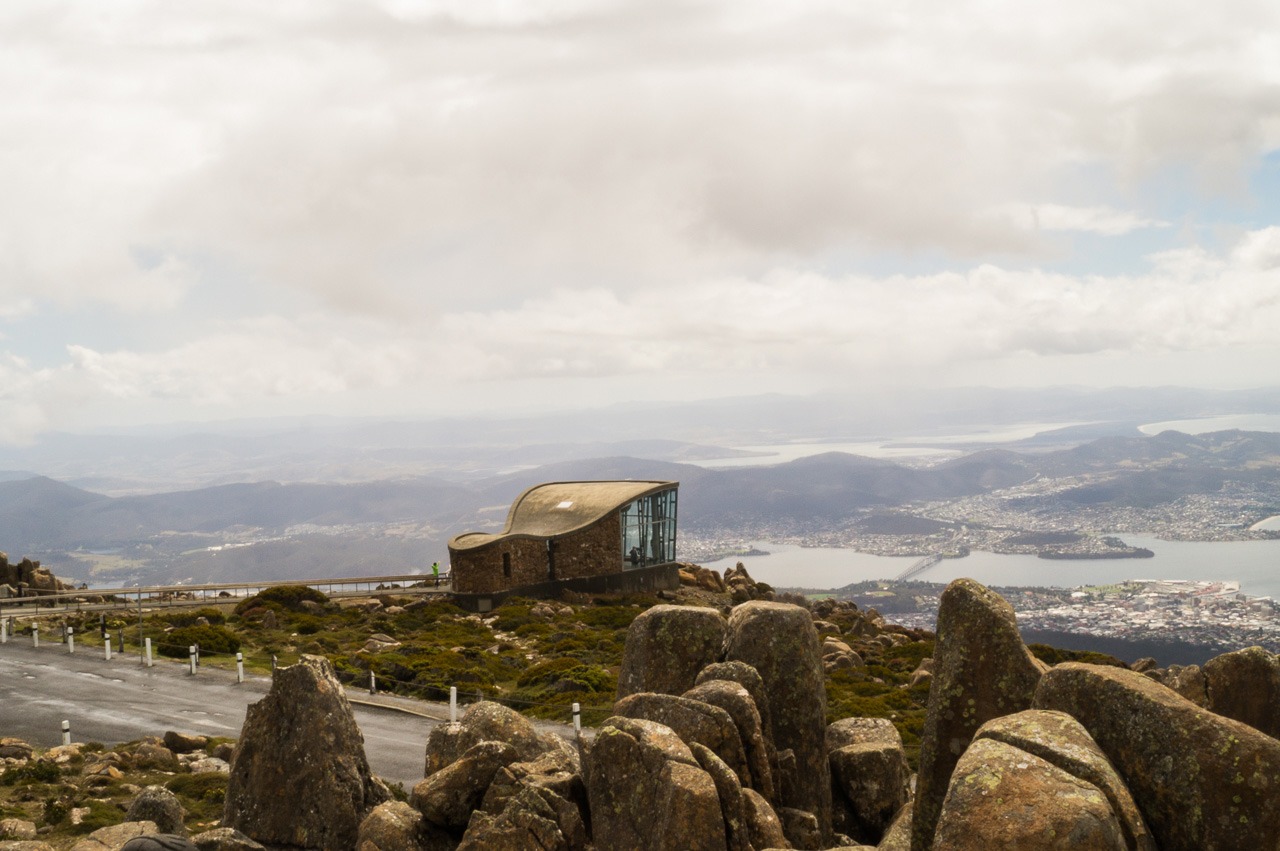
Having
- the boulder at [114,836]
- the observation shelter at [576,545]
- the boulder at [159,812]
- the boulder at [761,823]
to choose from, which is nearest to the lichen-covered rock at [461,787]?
the boulder at [761,823]

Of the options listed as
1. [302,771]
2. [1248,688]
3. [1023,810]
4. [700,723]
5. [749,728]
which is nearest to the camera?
[1023,810]

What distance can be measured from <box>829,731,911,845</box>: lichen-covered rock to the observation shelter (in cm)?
4333

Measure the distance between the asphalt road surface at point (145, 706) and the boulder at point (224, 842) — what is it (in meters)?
7.11

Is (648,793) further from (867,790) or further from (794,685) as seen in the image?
(867,790)

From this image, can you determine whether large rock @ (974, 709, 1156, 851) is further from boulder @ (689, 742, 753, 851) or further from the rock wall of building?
the rock wall of building

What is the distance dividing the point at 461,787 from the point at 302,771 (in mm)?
4165

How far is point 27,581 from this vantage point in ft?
218

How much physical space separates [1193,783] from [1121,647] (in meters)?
104

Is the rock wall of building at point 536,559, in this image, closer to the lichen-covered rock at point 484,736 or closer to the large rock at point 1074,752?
the lichen-covered rock at point 484,736

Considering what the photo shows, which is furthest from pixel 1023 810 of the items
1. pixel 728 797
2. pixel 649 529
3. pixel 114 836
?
pixel 649 529

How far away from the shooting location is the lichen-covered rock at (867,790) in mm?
19391

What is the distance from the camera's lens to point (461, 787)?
16391mm

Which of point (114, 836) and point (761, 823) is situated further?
point (114, 836)

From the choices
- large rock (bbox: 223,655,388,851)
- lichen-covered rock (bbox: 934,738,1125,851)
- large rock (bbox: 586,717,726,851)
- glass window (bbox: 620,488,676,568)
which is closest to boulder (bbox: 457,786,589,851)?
large rock (bbox: 586,717,726,851)
